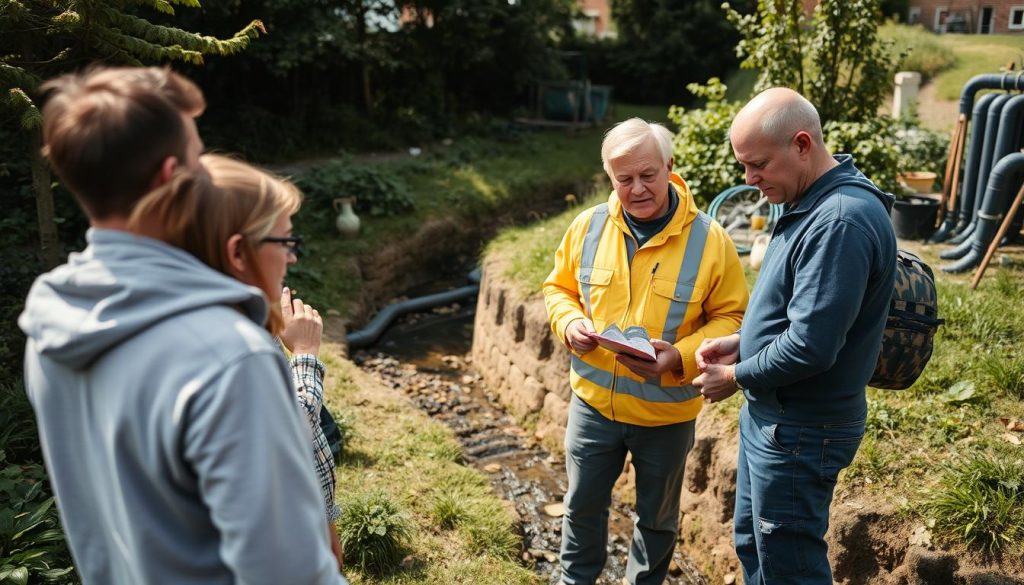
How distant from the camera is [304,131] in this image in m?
14.1

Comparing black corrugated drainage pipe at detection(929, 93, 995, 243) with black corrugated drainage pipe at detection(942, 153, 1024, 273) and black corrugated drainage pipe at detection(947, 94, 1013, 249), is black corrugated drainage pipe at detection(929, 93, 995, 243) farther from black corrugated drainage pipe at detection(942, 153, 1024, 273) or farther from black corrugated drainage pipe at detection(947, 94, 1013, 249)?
black corrugated drainage pipe at detection(942, 153, 1024, 273)

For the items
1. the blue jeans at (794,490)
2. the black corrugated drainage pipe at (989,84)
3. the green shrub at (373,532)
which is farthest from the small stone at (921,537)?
the black corrugated drainage pipe at (989,84)

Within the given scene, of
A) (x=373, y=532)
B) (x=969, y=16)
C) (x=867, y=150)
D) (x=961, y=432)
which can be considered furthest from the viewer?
(x=969, y=16)

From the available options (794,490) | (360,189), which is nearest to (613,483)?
(794,490)

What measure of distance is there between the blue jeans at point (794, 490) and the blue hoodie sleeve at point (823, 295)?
278 mm

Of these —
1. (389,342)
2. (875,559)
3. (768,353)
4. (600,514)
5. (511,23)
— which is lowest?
(389,342)

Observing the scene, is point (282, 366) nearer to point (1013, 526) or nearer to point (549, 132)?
point (1013, 526)

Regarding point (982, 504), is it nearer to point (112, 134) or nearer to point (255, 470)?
point (255, 470)

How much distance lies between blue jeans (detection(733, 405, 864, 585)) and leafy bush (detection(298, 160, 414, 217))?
841 centimetres

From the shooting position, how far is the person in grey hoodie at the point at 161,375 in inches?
49.1

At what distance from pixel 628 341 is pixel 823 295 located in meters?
0.80

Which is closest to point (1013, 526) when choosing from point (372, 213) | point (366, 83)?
point (372, 213)

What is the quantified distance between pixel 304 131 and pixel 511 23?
5169mm

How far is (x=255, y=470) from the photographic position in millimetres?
1255
